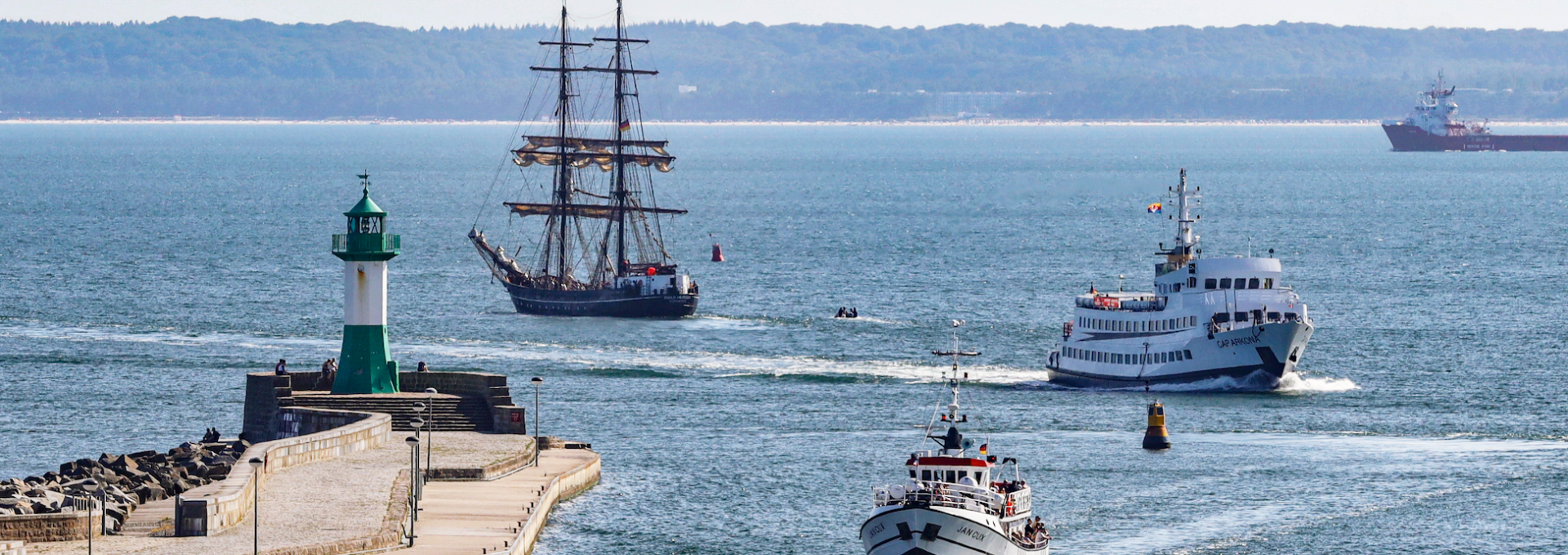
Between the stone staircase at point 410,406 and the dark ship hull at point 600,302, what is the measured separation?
43519mm

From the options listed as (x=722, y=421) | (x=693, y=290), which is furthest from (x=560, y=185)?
(x=722, y=421)

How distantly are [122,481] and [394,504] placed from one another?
25.3 ft

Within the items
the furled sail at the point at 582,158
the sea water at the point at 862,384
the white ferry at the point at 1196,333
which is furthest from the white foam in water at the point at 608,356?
the furled sail at the point at 582,158

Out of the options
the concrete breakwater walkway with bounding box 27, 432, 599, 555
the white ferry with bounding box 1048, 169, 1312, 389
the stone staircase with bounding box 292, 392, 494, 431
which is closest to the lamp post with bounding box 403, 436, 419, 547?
the concrete breakwater walkway with bounding box 27, 432, 599, 555

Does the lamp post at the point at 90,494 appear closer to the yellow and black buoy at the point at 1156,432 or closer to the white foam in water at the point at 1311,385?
the yellow and black buoy at the point at 1156,432

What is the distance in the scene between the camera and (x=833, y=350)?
293ft

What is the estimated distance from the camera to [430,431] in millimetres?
54188

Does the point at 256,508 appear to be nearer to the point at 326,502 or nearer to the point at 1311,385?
the point at 326,502

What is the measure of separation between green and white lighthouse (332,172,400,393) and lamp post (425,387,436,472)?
1.19 metres

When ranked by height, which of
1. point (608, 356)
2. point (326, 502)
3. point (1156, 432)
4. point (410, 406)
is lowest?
point (608, 356)

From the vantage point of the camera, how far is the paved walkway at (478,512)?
43.8 metres

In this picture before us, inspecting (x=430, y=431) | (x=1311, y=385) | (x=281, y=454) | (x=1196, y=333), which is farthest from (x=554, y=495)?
(x=1311, y=385)

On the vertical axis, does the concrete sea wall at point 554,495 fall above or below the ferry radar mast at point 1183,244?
below

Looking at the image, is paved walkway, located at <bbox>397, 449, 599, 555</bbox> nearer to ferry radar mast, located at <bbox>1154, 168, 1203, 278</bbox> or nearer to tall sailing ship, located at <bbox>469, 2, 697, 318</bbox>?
ferry radar mast, located at <bbox>1154, 168, 1203, 278</bbox>
